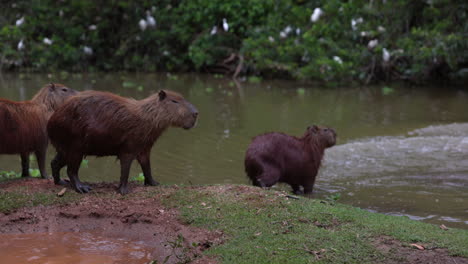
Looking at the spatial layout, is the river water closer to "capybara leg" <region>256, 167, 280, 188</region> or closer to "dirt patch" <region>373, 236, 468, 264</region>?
"capybara leg" <region>256, 167, 280, 188</region>

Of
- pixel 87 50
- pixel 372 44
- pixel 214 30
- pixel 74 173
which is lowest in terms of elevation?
pixel 74 173

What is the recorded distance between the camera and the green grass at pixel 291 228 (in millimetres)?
4131

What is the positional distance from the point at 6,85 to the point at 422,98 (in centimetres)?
1192

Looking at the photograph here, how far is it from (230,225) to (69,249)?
1315 millimetres

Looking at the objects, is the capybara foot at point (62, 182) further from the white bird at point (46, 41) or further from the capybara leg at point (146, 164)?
the white bird at point (46, 41)

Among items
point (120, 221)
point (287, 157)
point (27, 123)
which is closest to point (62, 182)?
point (27, 123)

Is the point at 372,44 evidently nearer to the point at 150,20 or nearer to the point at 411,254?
the point at 150,20

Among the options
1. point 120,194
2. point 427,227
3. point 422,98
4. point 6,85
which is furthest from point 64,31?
point 427,227

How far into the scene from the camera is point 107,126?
17.8 feet

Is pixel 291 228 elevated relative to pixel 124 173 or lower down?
lower down

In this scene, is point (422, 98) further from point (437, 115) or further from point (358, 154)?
point (358, 154)

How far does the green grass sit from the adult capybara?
1.68 meters

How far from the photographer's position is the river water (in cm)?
780

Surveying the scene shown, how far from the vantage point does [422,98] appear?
51.5 ft
